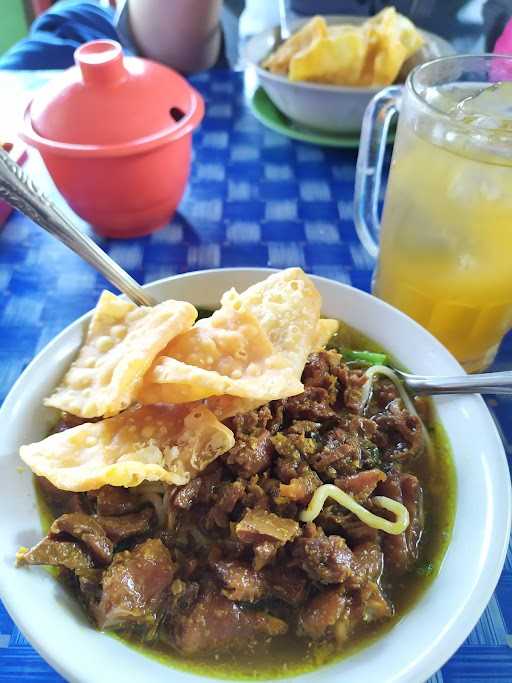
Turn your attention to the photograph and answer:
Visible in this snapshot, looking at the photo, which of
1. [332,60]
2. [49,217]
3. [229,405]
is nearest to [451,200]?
[229,405]

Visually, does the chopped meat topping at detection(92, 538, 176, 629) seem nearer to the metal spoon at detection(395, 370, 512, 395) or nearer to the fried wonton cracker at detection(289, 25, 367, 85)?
the metal spoon at detection(395, 370, 512, 395)

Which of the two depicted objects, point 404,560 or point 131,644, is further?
point 404,560

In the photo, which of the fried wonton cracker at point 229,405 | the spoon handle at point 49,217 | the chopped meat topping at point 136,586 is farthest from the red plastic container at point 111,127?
the chopped meat topping at point 136,586

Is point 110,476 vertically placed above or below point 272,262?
above

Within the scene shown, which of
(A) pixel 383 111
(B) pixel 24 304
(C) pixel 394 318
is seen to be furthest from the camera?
(B) pixel 24 304

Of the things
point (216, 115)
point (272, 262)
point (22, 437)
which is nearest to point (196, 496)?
point (22, 437)

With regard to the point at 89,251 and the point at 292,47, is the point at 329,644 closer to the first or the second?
the point at 89,251

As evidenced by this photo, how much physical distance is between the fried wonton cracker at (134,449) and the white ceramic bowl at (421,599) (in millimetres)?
114

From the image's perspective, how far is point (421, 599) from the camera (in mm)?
1239

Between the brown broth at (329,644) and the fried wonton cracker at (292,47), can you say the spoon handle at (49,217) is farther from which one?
the fried wonton cracker at (292,47)

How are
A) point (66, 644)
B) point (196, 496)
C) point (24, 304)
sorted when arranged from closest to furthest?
point (66, 644)
point (196, 496)
point (24, 304)

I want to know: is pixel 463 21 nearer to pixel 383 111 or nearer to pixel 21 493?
pixel 383 111

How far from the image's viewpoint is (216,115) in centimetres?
340

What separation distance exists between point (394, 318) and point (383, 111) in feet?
2.60
